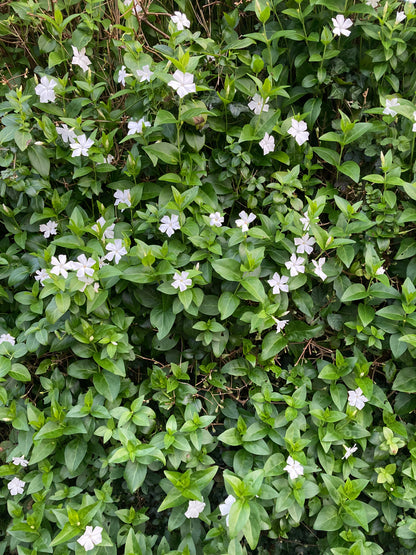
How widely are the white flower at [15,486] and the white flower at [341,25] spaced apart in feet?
8.13

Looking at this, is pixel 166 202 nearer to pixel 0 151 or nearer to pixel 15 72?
pixel 0 151

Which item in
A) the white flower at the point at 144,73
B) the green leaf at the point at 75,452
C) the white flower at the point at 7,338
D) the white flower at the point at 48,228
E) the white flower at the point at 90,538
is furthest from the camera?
the white flower at the point at 48,228

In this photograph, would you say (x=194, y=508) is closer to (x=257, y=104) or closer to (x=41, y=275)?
(x=41, y=275)

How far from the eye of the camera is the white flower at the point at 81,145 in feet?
6.91

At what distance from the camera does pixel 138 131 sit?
2.10m

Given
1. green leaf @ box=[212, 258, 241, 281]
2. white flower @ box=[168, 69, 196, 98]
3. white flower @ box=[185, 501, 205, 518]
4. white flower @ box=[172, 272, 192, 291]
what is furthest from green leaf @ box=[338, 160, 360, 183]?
white flower @ box=[185, 501, 205, 518]

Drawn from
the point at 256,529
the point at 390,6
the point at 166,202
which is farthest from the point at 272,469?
the point at 390,6

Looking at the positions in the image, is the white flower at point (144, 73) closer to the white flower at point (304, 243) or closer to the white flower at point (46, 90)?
the white flower at point (46, 90)

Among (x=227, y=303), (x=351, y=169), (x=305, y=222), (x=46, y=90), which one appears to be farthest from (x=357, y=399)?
(x=46, y=90)

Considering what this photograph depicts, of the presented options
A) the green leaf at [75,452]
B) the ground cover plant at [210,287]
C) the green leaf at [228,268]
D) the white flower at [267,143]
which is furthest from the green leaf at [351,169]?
the green leaf at [75,452]

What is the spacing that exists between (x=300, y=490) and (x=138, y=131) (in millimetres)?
1703

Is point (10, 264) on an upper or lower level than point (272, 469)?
upper

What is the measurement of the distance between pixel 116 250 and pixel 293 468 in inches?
46.2

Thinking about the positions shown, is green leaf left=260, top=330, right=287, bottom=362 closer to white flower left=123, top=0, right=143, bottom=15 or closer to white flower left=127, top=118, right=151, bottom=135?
white flower left=127, top=118, right=151, bottom=135
